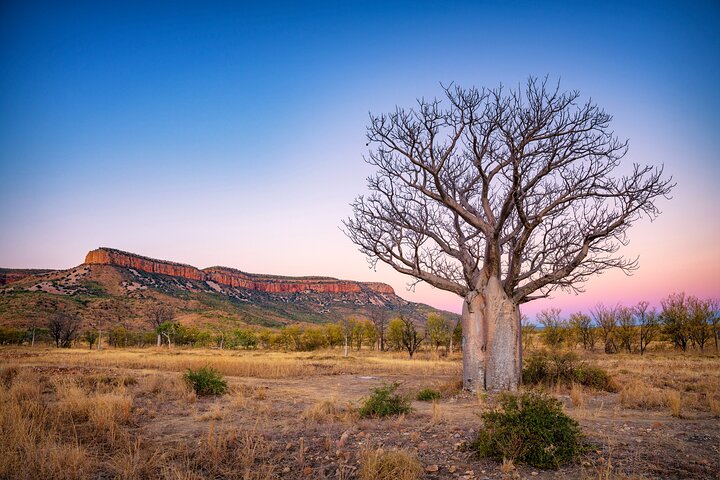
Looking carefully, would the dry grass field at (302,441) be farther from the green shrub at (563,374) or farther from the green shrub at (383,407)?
the green shrub at (563,374)

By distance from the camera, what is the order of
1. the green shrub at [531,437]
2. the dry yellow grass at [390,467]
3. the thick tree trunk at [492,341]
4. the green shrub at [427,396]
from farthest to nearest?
the thick tree trunk at [492,341] < the green shrub at [427,396] < the green shrub at [531,437] < the dry yellow grass at [390,467]

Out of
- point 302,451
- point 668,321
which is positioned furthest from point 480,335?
point 668,321

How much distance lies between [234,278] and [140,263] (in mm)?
32219

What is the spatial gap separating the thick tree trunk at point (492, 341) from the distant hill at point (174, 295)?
33.2 metres

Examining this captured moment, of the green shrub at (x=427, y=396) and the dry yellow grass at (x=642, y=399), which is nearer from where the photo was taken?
the dry yellow grass at (x=642, y=399)

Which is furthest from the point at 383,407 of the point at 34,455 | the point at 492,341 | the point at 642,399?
the point at 642,399

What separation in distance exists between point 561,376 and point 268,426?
379 inches

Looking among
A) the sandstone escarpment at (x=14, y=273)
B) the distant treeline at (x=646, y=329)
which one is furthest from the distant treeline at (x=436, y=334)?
the sandstone escarpment at (x=14, y=273)

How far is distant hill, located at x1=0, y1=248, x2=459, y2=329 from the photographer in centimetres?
6306

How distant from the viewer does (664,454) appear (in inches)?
190

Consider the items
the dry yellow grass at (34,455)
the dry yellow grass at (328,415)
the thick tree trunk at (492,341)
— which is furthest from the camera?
the thick tree trunk at (492,341)

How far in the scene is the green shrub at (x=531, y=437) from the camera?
15.5ft

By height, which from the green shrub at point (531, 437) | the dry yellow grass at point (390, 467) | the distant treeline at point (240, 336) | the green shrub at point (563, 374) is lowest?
the distant treeline at point (240, 336)

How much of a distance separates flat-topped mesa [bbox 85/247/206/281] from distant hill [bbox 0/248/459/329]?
7.8 inches
